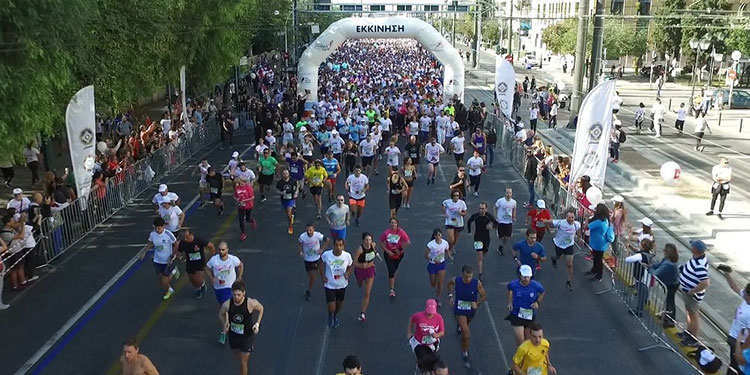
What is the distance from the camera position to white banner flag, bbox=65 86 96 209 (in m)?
13.4

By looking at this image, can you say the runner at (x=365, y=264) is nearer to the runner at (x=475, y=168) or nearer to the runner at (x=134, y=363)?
the runner at (x=134, y=363)

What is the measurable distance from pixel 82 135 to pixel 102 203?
2.17m

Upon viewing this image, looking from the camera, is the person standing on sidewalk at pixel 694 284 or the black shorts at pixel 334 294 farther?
the black shorts at pixel 334 294

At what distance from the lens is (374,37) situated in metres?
30.0

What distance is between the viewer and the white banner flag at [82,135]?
13.4 meters

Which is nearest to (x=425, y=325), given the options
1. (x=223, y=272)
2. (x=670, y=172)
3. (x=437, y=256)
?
(x=437, y=256)

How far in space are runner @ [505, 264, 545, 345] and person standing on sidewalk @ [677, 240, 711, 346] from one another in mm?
2382

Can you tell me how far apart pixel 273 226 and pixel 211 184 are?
1.93m

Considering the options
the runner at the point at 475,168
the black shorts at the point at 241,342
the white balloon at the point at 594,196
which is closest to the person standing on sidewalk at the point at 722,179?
the white balloon at the point at 594,196

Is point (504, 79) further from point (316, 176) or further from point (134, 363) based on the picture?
point (134, 363)

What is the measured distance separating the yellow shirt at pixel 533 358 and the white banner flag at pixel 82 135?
34.7 feet

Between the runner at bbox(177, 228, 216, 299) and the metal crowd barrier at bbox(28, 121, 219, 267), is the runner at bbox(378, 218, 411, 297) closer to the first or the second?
the runner at bbox(177, 228, 216, 299)

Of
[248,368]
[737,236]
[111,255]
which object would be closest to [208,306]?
[248,368]

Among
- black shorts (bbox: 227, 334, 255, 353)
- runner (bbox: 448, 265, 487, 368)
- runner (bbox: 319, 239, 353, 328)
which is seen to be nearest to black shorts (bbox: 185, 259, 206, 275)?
runner (bbox: 319, 239, 353, 328)
